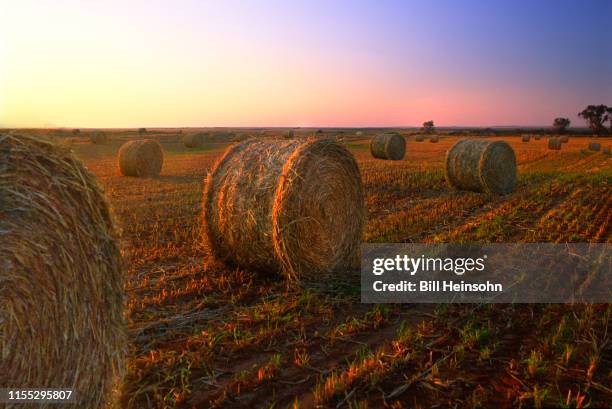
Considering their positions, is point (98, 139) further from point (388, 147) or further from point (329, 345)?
point (329, 345)

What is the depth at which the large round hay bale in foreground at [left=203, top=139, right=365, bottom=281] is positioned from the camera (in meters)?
6.82

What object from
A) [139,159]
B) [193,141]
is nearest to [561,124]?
[193,141]

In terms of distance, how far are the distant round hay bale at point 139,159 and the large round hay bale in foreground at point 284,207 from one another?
13188 mm

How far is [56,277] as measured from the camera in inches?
140

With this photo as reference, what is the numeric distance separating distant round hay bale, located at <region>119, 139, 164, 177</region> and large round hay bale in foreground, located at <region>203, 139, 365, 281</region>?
43.3ft

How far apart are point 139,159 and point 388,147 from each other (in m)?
13.9

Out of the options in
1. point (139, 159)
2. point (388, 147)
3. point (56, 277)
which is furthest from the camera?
point (388, 147)

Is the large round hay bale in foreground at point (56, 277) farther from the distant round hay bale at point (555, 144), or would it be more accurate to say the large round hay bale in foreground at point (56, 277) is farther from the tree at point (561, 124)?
the tree at point (561, 124)

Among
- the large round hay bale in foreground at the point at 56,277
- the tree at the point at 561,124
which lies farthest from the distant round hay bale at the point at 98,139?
the tree at the point at 561,124

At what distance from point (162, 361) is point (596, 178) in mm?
18292

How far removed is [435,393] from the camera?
404 centimetres

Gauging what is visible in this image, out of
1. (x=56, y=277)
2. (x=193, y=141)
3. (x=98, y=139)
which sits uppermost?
(x=98, y=139)

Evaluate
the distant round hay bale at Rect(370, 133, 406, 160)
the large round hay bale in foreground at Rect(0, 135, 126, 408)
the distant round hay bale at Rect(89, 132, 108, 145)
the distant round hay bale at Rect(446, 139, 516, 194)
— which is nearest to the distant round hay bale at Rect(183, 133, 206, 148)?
the distant round hay bale at Rect(89, 132, 108, 145)

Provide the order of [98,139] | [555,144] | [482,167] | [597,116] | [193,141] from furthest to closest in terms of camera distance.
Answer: [597,116], [98,139], [193,141], [555,144], [482,167]
